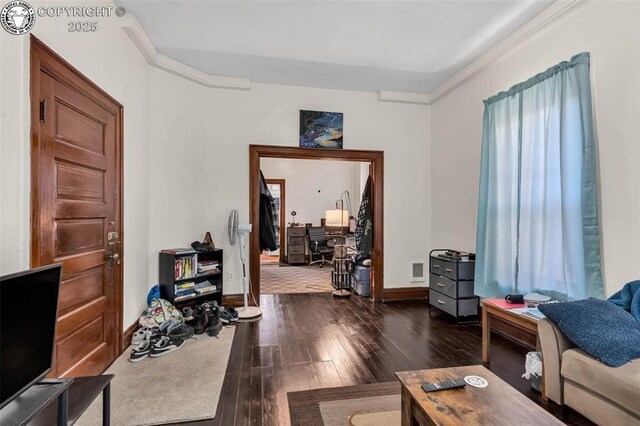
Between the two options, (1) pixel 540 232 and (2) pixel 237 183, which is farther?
(2) pixel 237 183

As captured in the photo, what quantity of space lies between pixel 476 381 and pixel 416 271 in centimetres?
328

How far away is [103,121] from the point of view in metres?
2.51

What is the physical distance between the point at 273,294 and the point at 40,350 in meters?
3.89

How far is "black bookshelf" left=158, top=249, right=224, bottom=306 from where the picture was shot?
3432 millimetres

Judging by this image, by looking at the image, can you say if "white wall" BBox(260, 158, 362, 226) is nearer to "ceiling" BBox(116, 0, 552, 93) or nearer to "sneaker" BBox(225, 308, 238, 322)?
"ceiling" BBox(116, 0, 552, 93)

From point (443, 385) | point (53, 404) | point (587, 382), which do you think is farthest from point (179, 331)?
point (587, 382)

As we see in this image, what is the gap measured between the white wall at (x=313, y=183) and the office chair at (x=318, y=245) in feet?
2.55

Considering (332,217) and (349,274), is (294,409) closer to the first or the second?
(349,274)

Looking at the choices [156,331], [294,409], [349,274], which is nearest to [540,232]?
[294,409]

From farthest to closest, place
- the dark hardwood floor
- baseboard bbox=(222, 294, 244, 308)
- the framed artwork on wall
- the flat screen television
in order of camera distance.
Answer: the framed artwork on wall → baseboard bbox=(222, 294, 244, 308) → the dark hardwood floor → the flat screen television

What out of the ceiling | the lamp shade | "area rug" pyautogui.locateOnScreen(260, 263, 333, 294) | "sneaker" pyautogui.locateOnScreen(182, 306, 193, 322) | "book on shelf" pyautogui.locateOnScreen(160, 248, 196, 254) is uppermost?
the ceiling

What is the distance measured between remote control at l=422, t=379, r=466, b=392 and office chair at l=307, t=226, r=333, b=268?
6.67 metres

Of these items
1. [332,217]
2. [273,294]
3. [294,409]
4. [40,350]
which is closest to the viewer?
[40,350]

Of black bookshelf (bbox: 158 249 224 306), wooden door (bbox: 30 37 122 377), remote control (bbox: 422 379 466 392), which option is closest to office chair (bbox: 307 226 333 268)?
black bookshelf (bbox: 158 249 224 306)
